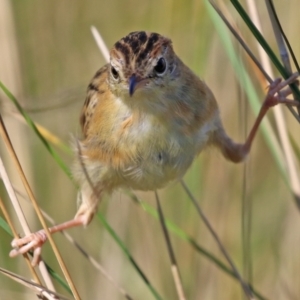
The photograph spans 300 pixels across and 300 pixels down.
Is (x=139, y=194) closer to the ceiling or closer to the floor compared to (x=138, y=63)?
closer to the floor

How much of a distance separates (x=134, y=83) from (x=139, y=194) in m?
1.43

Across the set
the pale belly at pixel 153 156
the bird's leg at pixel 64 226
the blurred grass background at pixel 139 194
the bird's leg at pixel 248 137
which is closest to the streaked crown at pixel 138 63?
the pale belly at pixel 153 156

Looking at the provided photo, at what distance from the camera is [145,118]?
2279 mm

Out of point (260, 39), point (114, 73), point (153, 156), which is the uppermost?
point (114, 73)

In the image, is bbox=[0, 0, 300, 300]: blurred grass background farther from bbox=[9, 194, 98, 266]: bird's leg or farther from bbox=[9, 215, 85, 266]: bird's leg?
bbox=[9, 215, 85, 266]: bird's leg

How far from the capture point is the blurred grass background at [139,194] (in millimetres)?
3010

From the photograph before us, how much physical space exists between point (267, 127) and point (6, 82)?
4.51 ft

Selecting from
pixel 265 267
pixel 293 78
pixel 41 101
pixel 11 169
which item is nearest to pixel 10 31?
pixel 41 101

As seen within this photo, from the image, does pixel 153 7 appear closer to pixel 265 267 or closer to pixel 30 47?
pixel 30 47

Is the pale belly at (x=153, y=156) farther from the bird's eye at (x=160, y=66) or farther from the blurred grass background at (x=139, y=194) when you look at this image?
the blurred grass background at (x=139, y=194)

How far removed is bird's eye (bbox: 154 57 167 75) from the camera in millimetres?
2137

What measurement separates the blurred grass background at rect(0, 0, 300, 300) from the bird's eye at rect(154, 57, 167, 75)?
639mm

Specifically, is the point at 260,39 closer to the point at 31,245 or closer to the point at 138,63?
the point at 138,63

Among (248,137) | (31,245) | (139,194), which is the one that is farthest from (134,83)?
(139,194)
